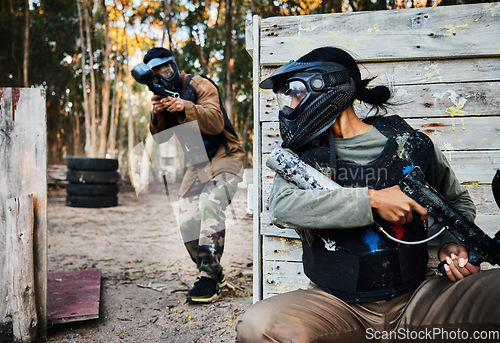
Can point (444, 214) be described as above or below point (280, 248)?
above

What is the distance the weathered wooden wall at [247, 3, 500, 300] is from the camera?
2.51 meters

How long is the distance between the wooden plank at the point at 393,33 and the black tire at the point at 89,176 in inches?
319

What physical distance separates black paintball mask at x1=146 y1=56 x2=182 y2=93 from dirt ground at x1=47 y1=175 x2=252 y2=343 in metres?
1.92

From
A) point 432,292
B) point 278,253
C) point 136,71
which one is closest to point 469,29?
point 432,292

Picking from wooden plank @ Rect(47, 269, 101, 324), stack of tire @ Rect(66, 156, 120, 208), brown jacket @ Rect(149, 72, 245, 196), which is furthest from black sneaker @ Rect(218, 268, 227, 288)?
stack of tire @ Rect(66, 156, 120, 208)

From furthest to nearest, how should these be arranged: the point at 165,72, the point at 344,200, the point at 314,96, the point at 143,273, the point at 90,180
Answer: the point at 90,180 < the point at 143,273 < the point at 165,72 < the point at 314,96 < the point at 344,200

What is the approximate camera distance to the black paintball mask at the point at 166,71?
140 inches

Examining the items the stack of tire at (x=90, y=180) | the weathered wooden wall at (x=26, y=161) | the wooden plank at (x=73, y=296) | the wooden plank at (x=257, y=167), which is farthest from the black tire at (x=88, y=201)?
the wooden plank at (x=257, y=167)

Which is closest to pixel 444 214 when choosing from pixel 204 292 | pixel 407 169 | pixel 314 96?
pixel 407 169

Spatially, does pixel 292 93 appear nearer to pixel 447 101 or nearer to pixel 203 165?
pixel 447 101

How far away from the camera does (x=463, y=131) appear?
8.38 ft

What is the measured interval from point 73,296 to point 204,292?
1098 millimetres

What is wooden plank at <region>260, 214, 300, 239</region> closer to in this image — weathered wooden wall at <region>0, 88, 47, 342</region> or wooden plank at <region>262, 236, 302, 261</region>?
wooden plank at <region>262, 236, 302, 261</region>

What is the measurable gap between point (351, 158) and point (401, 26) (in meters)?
1.23
